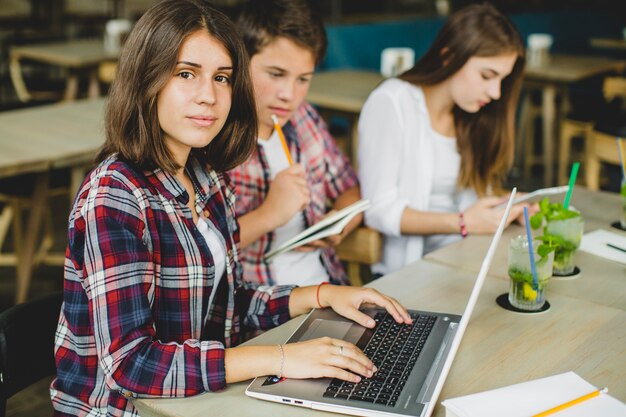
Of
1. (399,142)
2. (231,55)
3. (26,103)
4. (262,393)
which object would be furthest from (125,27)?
(262,393)

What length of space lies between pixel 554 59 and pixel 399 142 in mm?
3342

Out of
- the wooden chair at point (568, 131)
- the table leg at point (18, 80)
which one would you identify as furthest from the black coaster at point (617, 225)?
the table leg at point (18, 80)

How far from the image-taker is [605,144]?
102 inches

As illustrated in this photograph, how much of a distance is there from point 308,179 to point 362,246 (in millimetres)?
235

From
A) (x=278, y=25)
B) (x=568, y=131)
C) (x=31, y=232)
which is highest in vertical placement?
(x=278, y=25)

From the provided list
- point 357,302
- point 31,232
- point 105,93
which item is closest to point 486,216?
point 357,302

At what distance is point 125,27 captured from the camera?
5098 millimetres

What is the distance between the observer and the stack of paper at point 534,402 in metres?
1.01

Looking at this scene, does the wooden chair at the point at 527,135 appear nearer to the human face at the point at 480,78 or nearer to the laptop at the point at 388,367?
the human face at the point at 480,78

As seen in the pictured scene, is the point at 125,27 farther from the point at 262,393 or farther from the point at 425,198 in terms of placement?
the point at 262,393

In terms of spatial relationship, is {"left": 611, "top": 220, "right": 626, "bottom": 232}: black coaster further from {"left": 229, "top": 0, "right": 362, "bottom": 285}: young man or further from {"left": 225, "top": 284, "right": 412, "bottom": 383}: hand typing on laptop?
{"left": 225, "top": 284, "right": 412, "bottom": 383}: hand typing on laptop

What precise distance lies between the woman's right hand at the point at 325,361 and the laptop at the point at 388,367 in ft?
0.04

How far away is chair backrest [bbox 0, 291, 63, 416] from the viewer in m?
1.24

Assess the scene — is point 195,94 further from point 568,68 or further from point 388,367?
point 568,68
